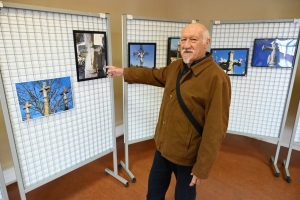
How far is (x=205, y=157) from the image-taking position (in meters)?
1.20

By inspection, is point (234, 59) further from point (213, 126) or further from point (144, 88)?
point (213, 126)

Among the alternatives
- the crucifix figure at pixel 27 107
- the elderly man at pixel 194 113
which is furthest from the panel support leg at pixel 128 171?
the crucifix figure at pixel 27 107

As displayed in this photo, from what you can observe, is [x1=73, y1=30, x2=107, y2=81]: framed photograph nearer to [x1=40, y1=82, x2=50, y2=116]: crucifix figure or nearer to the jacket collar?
[x1=40, y1=82, x2=50, y2=116]: crucifix figure

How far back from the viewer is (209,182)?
7.50 ft

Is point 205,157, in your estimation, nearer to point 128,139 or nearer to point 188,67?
point 188,67

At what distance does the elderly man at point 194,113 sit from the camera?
1173 mm

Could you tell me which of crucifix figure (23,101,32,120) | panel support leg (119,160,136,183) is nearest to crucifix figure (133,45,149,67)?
crucifix figure (23,101,32,120)

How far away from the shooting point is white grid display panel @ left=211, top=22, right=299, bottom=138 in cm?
228

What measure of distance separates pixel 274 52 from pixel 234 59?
16.1 inches

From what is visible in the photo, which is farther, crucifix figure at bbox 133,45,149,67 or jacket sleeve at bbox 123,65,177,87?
crucifix figure at bbox 133,45,149,67

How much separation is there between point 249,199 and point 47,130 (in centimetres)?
199

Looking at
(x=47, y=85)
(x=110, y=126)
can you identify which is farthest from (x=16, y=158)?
(x=110, y=126)

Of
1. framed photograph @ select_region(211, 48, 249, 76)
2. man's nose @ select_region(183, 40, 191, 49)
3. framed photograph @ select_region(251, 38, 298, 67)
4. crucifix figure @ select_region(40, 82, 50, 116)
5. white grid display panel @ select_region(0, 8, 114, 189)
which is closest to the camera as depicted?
man's nose @ select_region(183, 40, 191, 49)

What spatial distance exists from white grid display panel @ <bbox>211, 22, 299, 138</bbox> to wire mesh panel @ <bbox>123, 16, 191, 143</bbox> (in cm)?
60
